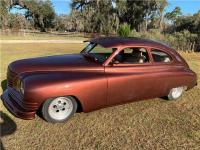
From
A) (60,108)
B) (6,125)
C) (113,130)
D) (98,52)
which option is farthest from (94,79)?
(6,125)

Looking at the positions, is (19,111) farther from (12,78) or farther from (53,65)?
(53,65)

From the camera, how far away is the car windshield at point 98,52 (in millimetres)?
5293

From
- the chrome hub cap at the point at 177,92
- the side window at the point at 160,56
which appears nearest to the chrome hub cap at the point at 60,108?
the side window at the point at 160,56

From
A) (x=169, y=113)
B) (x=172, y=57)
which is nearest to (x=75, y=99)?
(x=169, y=113)

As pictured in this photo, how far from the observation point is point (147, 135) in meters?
4.51

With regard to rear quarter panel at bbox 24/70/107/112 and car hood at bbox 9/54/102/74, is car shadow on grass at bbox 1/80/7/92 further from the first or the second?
rear quarter panel at bbox 24/70/107/112

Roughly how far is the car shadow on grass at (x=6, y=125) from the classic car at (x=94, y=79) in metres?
0.28

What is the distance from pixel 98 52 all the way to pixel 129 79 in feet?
3.51

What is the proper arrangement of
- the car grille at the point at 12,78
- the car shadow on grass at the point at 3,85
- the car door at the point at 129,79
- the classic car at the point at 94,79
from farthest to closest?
the car shadow on grass at the point at 3,85
the car door at the point at 129,79
the car grille at the point at 12,78
the classic car at the point at 94,79

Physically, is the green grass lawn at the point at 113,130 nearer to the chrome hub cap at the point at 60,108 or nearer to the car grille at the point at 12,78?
the chrome hub cap at the point at 60,108

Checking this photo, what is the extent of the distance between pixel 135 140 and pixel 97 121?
3.18 feet

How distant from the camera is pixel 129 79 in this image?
5.23 meters

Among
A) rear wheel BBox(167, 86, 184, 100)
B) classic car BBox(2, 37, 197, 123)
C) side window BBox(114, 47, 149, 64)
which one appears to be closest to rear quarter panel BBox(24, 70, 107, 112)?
classic car BBox(2, 37, 197, 123)

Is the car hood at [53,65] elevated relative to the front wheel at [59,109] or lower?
elevated
